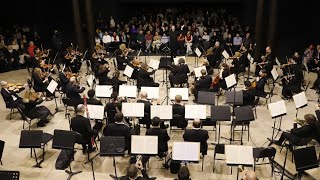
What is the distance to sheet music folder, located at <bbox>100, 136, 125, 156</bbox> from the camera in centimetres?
849

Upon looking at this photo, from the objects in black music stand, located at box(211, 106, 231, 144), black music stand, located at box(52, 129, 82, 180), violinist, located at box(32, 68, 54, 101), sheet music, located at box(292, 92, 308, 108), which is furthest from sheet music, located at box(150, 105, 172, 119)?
violinist, located at box(32, 68, 54, 101)

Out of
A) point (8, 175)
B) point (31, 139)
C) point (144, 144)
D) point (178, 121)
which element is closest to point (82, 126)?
point (31, 139)

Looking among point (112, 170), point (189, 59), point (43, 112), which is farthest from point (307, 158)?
point (189, 59)

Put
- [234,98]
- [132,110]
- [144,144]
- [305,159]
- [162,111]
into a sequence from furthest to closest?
[234,98], [132,110], [162,111], [144,144], [305,159]

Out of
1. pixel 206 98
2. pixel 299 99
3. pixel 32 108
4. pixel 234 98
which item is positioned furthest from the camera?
pixel 32 108

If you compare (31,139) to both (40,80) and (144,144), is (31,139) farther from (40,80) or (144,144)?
(40,80)

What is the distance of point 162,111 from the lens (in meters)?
10.1

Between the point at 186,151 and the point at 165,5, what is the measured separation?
64.3 feet

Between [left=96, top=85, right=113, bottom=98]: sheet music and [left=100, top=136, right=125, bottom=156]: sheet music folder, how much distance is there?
3406mm

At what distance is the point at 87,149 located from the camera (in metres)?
10.4

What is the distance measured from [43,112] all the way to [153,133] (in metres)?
4.90

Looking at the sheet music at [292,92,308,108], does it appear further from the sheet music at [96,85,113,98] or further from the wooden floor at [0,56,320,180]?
the sheet music at [96,85,113,98]

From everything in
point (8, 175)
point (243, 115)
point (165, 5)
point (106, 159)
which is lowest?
point (106, 159)

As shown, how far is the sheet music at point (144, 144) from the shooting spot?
27.6ft
